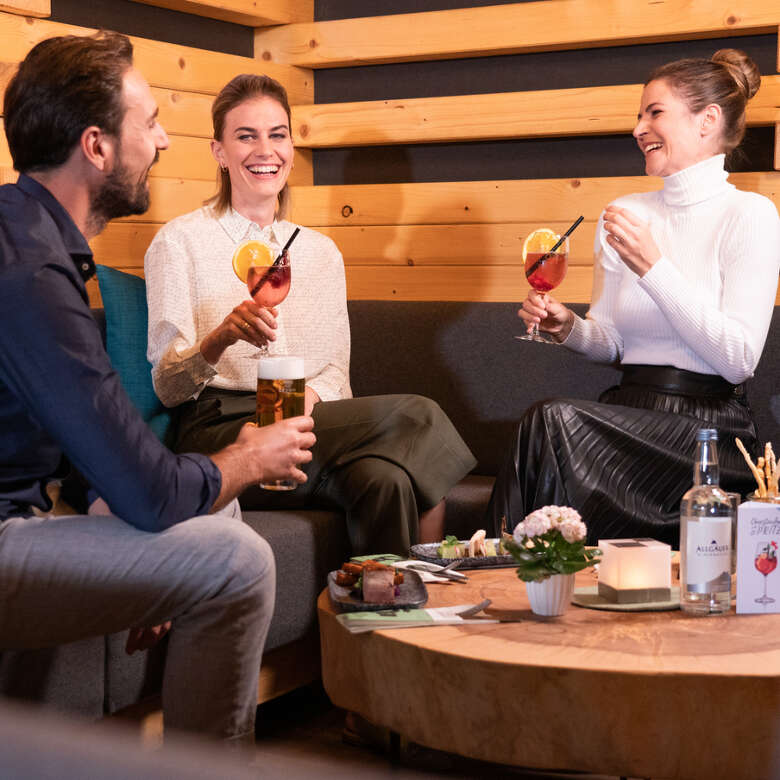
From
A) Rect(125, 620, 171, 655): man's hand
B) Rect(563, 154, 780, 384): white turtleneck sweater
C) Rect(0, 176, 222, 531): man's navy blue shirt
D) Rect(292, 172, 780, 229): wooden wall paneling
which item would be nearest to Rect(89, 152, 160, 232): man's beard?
Rect(0, 176, 222, 531): man's navy blue shirt

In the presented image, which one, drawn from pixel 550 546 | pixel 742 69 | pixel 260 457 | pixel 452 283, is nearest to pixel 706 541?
pixel 550 546

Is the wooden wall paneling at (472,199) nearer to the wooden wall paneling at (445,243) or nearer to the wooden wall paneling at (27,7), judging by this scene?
the wooden wall paneling at (445,243)

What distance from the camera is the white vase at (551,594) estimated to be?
5.36ft

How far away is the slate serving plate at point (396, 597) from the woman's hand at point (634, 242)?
111 centimetres

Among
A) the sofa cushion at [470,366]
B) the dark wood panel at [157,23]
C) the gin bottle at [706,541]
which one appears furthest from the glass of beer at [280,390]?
the dark wood panel at [157,23]

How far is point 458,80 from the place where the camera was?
147 inches

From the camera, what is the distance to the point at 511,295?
11.8 ft

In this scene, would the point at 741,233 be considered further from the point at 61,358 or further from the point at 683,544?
the point at 61,358

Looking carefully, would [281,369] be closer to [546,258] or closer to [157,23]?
[546,258]

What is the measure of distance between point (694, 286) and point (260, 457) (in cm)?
153

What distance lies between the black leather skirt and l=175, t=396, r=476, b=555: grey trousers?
0.52ft

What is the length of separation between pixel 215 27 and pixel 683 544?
9.00 ft

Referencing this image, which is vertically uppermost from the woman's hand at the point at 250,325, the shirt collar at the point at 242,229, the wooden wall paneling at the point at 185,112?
the wooden wall paneling at the point at 185,112

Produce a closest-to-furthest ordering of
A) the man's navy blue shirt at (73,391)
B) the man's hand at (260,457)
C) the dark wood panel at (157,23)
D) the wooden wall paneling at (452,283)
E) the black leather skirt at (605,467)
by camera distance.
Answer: the man's navy blue shirt at (73,391), the man's hand at (260,457), the black leather skirt at (605,467), the dark wood panel at (157,23), the wooden wall paneling at (452,283)
